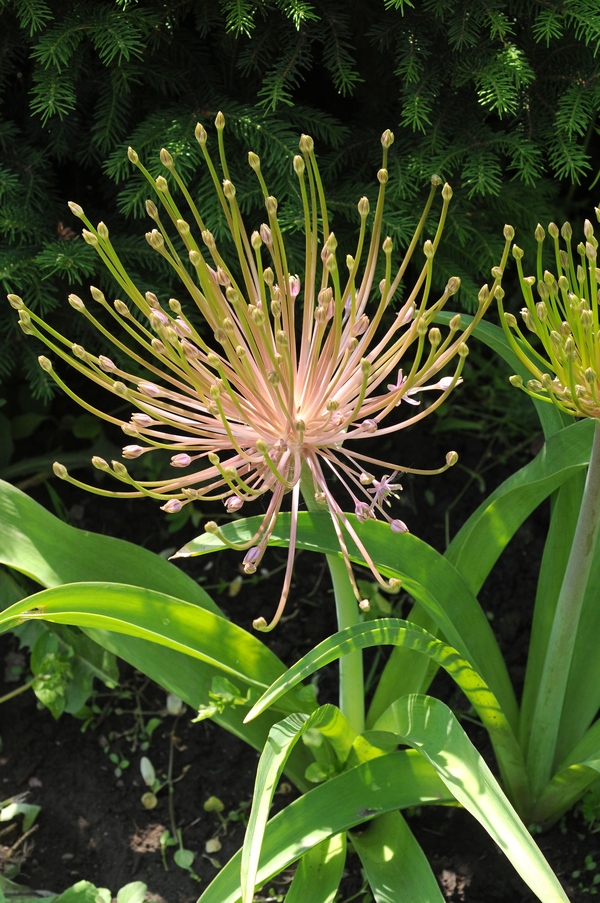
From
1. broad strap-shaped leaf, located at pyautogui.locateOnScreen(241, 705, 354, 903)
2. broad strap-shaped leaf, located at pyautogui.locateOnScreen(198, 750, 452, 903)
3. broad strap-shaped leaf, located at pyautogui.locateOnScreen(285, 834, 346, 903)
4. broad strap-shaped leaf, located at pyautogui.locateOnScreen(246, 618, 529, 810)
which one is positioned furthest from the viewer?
broad strap-shaped leaf, located at pyautogui.locateOnScreen(285, 834, 346, 903)

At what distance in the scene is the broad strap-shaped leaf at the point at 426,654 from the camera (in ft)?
3.29

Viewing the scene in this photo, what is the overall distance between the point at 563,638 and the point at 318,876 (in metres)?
0.50

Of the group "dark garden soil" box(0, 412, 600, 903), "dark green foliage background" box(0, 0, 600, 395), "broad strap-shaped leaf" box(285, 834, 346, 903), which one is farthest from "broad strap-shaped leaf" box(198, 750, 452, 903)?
"dark green foliage background" box(0, 0, 600, 395)

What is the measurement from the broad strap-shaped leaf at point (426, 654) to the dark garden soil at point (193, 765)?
172 mm

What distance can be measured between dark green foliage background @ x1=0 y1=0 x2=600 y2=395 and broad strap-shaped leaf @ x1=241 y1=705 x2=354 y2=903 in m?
0.80

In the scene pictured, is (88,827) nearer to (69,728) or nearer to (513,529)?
(69,728)

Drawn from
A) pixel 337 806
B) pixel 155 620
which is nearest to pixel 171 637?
pixel 155 620

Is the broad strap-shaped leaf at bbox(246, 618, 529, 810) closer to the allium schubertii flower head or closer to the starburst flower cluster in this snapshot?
the allium schubertii flower head

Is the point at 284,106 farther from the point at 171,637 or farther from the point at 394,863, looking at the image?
the point at 394,863

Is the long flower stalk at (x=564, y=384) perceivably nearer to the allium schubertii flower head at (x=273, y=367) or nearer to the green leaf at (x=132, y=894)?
the allium schubertii flower head at (x=273, y=367)

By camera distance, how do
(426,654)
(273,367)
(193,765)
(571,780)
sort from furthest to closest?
(193,765) < (571,780) < (426,654) < (273,367)

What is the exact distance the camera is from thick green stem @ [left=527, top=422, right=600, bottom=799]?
1103mm

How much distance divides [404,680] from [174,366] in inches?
26.9

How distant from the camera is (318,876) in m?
1.24
